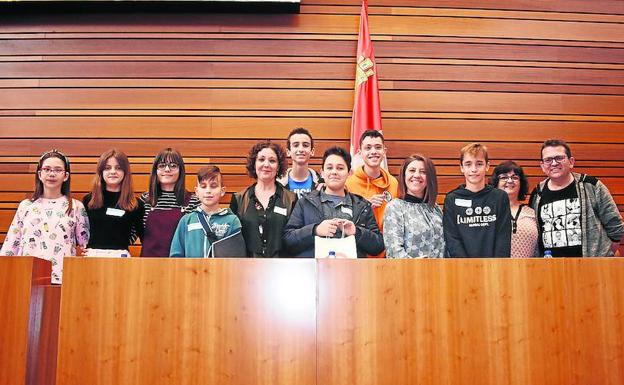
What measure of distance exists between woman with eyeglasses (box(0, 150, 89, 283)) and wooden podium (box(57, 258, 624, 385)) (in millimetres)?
908

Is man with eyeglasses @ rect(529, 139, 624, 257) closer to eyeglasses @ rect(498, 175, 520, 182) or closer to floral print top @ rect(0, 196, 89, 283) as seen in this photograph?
eyeglasses @ rect(498, 175, 520, 182)

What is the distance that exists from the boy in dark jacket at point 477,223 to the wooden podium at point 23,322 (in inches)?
66.0

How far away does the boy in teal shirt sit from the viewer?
2.57m

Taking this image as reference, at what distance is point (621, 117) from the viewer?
4391mm

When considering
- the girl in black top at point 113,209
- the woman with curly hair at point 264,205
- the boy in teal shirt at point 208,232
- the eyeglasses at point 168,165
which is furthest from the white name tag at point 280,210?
the girl in black top at point 113,209

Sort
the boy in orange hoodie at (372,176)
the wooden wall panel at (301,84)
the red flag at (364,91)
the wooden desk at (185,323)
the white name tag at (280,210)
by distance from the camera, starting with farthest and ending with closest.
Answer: the wooden wall panel at (301,84) → the red flag at (364,91) → the boy in orange hoodie at (372,176) → the white name tag at (280,210) → the wooden desk at (185,323)

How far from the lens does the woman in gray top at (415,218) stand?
8.55 ft

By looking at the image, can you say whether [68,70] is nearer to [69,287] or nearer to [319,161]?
[319,161]

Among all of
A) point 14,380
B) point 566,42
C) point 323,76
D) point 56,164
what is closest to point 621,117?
point 566,42

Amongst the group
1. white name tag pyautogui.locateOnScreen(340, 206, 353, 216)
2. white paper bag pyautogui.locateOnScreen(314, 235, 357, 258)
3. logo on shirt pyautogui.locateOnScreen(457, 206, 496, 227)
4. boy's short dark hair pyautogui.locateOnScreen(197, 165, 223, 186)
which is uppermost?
boy's short dark hair pyautogui.locateOnScreen(197, 165, 223, 186)

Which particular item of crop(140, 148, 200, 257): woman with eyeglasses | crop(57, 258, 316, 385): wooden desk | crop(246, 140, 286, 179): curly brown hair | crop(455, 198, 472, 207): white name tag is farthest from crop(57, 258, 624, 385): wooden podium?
crop(246, 140, 286, 179): curly brown hair

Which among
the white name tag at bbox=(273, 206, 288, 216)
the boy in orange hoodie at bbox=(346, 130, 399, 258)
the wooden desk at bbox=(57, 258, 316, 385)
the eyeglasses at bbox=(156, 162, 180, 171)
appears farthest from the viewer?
the boy in orange hoodie at bbox=(346, 130, 399, 258)

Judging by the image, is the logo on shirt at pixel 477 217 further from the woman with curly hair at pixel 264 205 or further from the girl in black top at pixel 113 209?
the girl in black top at pixel 113 209

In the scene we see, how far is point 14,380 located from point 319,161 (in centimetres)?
252
